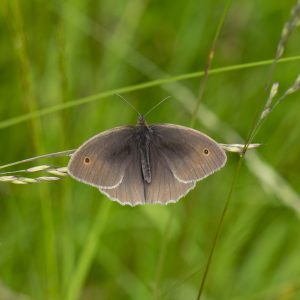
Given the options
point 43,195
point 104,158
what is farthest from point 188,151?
point 43,195

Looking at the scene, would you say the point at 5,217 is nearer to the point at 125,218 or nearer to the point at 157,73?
the point at 125,218

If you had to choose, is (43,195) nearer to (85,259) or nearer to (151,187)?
(85,259)

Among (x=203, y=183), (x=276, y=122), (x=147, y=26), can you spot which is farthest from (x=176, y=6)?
(x=203, y=183)

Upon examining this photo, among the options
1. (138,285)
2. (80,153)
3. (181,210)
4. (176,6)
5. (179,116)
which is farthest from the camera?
(176,6)

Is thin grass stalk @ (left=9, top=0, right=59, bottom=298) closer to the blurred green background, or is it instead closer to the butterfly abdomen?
the blurred green background

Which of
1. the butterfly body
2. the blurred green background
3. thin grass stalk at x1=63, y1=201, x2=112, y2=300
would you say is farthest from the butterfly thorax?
the blurred green background

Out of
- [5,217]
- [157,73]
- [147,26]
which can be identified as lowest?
[5,217]

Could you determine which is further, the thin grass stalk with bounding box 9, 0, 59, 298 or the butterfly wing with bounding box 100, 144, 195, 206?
the thin grass stalk with bounding box 9, 0, 59, 298

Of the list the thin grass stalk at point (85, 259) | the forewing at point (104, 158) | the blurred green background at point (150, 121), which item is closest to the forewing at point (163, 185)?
the forewing at point (104, 158)

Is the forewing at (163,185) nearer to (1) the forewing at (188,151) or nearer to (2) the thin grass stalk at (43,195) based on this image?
(1) the forewing at (188,151)
